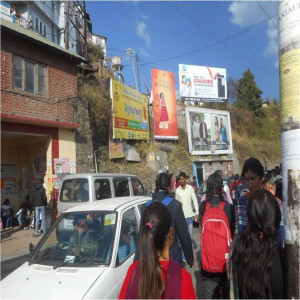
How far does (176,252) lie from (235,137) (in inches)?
1145

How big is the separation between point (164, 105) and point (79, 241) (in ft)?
62.2

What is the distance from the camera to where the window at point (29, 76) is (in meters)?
10.3

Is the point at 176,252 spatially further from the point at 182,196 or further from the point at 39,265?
the point at 182,196

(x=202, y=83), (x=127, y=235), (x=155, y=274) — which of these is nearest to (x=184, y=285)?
(x=155, y=274)

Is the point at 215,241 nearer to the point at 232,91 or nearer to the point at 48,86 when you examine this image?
the point at 48,86

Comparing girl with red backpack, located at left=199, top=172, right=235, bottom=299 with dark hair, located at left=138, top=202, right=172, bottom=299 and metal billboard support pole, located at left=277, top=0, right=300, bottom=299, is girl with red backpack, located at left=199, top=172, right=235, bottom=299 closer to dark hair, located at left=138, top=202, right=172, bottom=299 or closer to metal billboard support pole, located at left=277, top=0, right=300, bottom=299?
metal billboard support pole, located at left=277, top=0, right=300, bottom=299

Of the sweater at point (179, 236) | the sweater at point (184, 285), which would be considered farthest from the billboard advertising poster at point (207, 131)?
the sweater at point (184, 285)

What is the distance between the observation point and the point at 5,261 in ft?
22.1

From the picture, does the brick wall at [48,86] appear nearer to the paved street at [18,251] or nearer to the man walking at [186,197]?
the paved street at [18,251]

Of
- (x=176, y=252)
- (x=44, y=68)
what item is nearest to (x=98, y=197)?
(x=176, y=252)

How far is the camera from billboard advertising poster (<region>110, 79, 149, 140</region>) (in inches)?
634

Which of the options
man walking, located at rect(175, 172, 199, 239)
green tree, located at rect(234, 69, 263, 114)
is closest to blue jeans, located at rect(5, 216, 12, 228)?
man walking, located at rect(175, 172, 199, 239)

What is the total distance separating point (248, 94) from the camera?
37.3 m

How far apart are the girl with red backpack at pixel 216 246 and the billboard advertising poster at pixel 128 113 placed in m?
13.2
